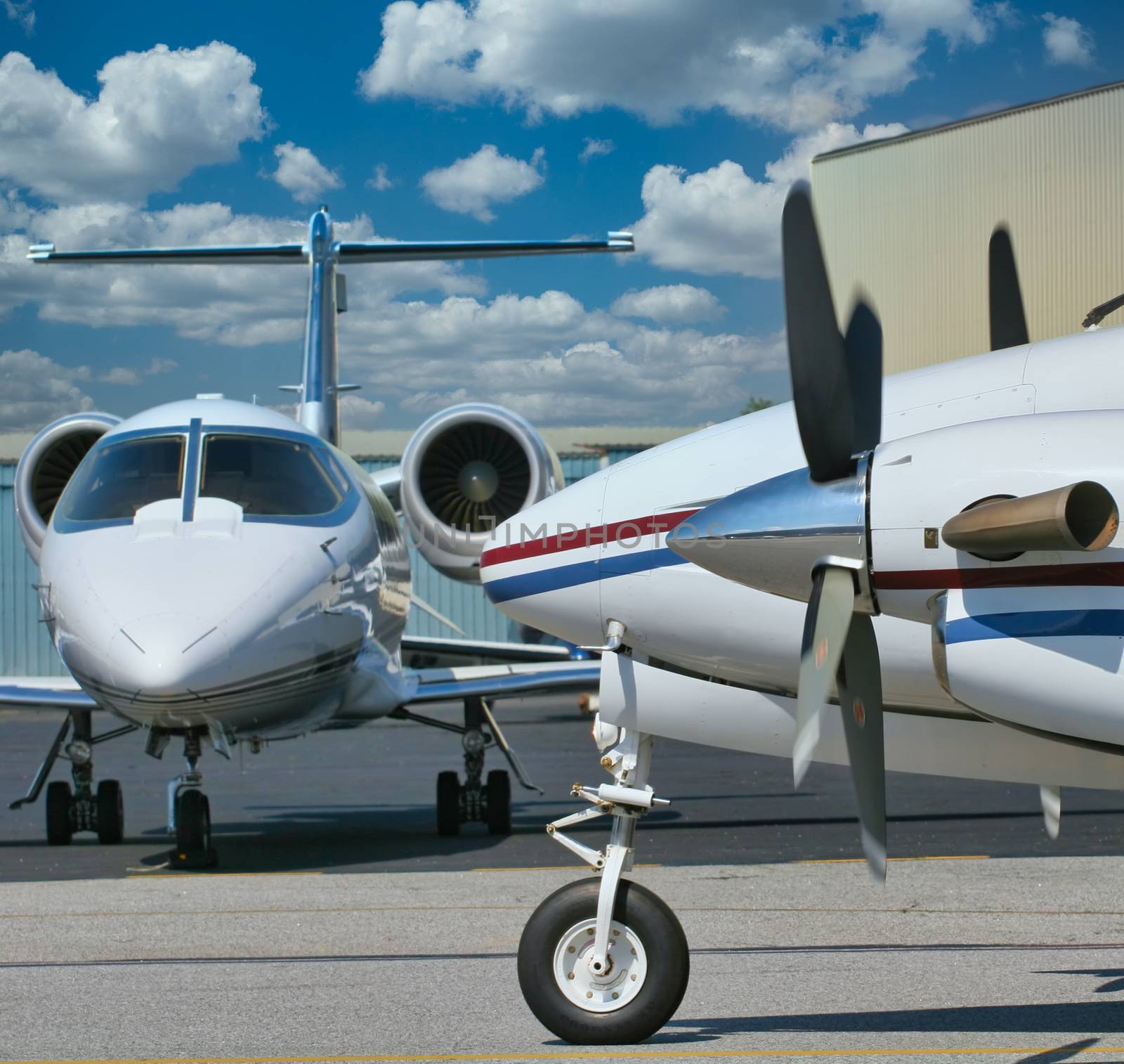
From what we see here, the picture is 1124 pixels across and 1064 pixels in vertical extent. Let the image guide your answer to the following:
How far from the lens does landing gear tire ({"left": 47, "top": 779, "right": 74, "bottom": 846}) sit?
36.3ft

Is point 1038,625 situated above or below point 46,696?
below

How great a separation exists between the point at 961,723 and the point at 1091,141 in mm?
20607

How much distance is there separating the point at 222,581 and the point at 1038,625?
5.70 metres

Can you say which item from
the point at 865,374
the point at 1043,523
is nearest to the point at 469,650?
the point at 865,374

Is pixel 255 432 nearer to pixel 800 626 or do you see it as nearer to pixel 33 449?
pixel 33 449

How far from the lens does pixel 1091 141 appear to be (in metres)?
23.2

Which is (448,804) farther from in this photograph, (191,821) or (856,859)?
(856,859)

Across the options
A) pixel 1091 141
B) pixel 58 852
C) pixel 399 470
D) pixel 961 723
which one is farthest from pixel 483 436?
pixel 1091 141

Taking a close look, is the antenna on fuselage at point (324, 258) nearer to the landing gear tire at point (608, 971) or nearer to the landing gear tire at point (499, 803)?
the landing gear tire at point (499, 803)

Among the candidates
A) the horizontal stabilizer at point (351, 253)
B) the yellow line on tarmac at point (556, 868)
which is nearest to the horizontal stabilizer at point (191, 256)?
the horizontal stabilizer at point (351, 253)

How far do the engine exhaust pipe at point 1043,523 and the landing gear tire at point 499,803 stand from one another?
7781 millimetres

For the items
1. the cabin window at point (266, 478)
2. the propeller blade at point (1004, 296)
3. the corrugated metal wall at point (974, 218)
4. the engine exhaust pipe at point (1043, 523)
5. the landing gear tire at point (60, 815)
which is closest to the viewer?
the engine exhaust pipe at point (1043, 523)

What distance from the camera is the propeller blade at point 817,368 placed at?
169 inches

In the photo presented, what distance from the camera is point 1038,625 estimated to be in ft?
13.2
